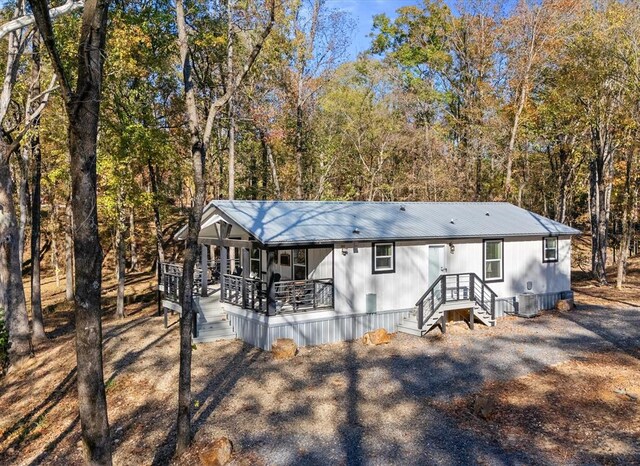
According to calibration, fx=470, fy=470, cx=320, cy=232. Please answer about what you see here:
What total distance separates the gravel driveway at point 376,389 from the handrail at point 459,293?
822 mm

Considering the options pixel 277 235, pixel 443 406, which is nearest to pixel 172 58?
pixel 277 235

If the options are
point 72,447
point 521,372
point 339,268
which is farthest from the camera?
point 339,268

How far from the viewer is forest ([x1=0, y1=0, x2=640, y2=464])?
27.5 ft

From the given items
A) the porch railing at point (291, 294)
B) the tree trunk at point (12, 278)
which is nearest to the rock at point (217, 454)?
the porch railing at point (291, 294)

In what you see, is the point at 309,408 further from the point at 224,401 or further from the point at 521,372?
the point at 521,372

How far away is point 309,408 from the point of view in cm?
962

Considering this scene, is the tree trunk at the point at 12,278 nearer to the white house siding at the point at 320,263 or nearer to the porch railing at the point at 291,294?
the porch railing at the point at 291,294

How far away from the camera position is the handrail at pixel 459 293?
1482 centimetres

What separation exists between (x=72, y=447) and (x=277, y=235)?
6.82 meters

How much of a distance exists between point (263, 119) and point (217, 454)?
64.9 feet

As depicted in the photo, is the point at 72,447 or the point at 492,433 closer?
the point at 492,433

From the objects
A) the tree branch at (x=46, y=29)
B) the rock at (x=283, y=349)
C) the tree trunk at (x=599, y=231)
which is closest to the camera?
the tree branch at (x=46, y=29)

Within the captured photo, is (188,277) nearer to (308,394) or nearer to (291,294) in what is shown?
(308,394)

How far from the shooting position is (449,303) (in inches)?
595
